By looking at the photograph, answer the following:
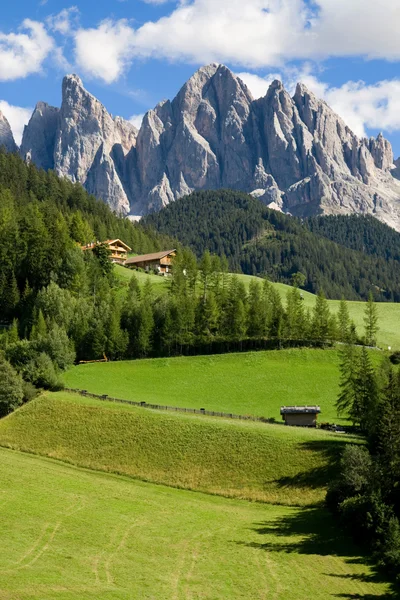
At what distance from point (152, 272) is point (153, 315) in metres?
48.7

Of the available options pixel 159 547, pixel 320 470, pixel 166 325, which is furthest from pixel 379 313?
pixel 159 547

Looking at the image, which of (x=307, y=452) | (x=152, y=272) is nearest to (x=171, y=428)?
(x=307, y=452)

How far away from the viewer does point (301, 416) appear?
222ft

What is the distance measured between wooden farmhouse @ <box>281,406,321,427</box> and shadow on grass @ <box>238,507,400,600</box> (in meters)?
21.7

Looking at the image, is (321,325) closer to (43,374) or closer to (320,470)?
(43,374)

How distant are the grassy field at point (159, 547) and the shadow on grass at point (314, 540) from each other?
0.07 metres

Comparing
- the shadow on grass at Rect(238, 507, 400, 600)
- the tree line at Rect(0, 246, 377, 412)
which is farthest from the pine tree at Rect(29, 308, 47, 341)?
the shadow on grass at Rect(238, 507, 400, 600)

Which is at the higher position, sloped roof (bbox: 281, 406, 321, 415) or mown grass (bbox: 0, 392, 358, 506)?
sloped roof (bbox: 281, 406, 321, 415)

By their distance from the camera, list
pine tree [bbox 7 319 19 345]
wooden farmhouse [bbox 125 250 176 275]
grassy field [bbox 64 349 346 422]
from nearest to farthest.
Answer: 1. grassy field [bbox 64 349 346 422]
2. pine tree [bbox 7 319 19 345]
3. wooden farmhouse [bbox 125 250 176 275]

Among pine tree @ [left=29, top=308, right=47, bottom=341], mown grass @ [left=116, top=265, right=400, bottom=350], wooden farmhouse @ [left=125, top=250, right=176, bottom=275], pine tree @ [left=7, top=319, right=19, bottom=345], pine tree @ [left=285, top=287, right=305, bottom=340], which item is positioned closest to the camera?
pine tree @ [left=29, top=308, right=47, bottom=341]

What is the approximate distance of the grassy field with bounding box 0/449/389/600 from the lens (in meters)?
29.2

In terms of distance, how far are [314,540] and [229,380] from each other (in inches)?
1825

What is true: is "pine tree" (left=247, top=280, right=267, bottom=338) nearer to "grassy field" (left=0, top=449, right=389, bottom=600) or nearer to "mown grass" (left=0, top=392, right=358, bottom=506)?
"mown grass" (left=0, top=392, right=358, bottom=506)

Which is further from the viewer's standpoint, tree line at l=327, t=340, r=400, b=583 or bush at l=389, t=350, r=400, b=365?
bush at l=389, t=350, r=400, b=365
